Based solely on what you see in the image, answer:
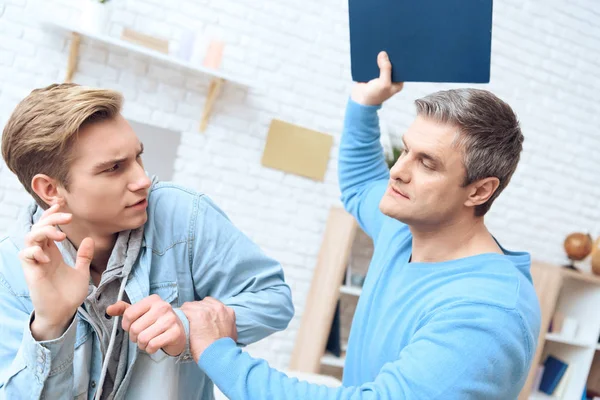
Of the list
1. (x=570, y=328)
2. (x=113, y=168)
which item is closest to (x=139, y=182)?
(x=113, y=168)

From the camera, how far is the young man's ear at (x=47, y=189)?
50.1 inches

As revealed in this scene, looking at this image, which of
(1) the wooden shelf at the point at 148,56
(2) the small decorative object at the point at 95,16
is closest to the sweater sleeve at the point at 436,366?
(1) the wooden shelf at the point at 148,56

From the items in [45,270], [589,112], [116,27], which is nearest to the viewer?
[45,270]

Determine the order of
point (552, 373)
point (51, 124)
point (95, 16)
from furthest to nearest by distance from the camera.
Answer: point (552, 373), point (95, 16), point (51, 124)

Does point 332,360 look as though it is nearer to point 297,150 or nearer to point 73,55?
point 297,150

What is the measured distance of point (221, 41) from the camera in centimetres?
315

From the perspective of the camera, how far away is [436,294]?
1.27 meters

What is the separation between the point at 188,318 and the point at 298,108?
2.32 m

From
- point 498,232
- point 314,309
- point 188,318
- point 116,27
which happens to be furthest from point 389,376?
point 498,232

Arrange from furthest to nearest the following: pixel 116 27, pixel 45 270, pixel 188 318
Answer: pixel 116 27
pixel 188 318
pixel 45 270

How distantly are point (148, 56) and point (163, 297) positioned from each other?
2033 millimetres

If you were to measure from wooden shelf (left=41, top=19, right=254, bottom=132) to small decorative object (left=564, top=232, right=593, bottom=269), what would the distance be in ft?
7.28

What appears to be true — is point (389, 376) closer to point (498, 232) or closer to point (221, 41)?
point (221, 41)

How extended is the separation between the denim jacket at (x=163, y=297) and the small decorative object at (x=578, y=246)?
2.92 meters
